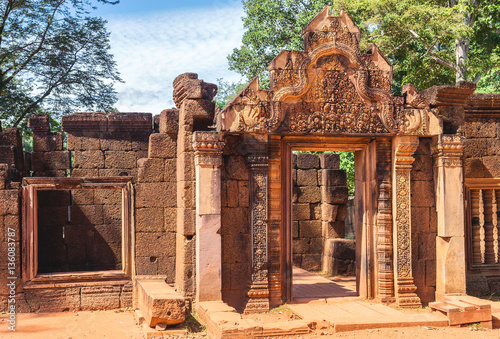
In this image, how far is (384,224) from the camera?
26.2 feet

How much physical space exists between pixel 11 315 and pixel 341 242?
271 inches

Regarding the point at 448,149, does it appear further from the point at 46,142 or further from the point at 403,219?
the point at 46,142

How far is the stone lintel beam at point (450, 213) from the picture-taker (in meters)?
7.95

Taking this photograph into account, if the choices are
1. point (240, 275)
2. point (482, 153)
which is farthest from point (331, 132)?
point (482, 153)

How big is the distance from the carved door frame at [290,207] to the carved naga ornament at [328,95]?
33 cm

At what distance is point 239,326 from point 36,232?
4.15m

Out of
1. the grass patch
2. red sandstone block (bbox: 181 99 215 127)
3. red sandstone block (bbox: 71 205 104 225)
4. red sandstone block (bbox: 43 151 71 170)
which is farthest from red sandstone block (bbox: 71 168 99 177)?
the grass patch

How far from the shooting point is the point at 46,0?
17.6 m

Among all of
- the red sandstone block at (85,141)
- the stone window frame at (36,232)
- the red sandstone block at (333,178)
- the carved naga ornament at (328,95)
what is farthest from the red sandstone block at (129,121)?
the red sandstone block at (333,178)

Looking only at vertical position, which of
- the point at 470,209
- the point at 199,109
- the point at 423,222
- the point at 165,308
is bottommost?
the point at 165,308

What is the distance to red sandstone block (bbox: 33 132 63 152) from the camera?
35.6 ft

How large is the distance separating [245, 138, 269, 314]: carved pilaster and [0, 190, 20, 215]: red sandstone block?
3.72 m

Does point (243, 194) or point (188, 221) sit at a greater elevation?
point (243, 194)

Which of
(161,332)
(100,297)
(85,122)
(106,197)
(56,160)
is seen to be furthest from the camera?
(106,197)
